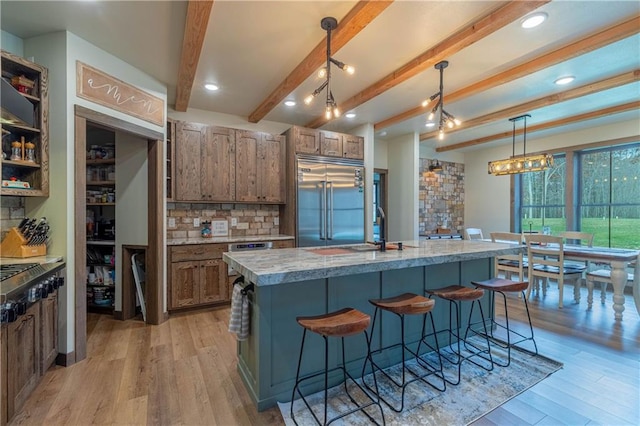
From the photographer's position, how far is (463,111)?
427 centimetres

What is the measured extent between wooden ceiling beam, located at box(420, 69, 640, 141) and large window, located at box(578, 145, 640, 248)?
2288 millimetres

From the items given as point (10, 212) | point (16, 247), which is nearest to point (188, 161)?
point (10, 212)

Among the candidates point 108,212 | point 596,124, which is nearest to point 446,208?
point 596,124

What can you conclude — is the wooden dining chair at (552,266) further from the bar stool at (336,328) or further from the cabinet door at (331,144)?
the bar stool at (336,328)

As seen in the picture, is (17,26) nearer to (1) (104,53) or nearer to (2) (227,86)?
(1) (104,53)

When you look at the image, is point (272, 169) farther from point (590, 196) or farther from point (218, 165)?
point (590, 196)

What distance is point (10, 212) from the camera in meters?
2.43

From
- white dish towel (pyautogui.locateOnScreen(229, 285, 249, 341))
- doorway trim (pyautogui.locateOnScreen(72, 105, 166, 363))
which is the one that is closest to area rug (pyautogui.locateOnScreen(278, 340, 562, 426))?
white dish towel (pyautogui.locateOnScreen(229, 285, 249, 341))

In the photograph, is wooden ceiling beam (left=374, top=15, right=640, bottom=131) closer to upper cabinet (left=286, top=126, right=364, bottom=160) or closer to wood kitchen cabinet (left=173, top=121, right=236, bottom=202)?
upper cabinet (left=286, top=126, right=364, bottom=160)

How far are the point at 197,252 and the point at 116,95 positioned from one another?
1.88 metres

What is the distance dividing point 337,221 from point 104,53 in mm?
3299

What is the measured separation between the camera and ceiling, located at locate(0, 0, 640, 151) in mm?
2148

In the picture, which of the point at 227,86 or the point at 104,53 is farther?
the point at 227,86

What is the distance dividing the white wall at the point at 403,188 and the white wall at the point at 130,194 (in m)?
4.20
